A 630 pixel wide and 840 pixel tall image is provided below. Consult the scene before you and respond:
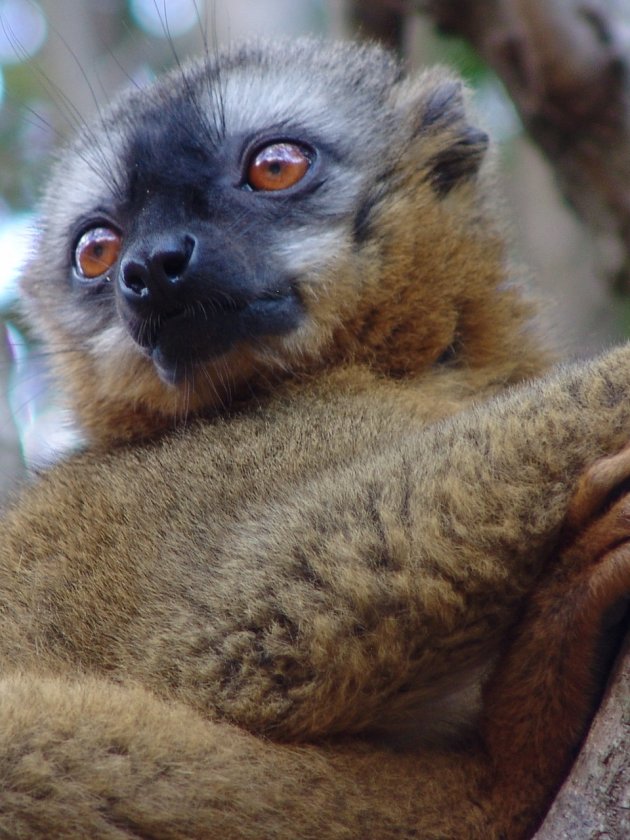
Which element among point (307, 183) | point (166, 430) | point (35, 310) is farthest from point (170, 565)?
point (35, 310)

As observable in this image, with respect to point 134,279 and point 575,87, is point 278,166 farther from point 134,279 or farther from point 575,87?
point 575,87

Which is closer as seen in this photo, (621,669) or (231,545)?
(621,669)

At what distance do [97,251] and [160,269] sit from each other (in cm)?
106

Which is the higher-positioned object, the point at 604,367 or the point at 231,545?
the point at 604,367

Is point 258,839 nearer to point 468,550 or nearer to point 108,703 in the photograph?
point 108,703

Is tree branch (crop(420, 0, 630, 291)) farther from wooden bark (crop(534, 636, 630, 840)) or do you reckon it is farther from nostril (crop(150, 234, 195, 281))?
wooden bark (crop(534, 636, 630, 840))

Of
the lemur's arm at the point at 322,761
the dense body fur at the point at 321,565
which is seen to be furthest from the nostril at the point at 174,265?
the lemur's arm at the point at 322,761

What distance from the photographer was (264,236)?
4969 millimetres

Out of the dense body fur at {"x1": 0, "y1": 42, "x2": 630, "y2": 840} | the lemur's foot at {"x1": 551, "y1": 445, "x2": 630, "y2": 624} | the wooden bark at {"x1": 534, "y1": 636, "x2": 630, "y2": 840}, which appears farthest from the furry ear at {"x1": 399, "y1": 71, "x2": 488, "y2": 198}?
the wooden bark at {"x1": 534, "y1": 636, "x2": 630, "y2": 840}

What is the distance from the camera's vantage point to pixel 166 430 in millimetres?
5273

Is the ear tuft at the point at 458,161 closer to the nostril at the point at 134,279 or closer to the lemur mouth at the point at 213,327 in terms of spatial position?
the lemur mouth at the point at 213,327

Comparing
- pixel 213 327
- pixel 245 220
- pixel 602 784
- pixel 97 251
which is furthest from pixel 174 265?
pixel 602 784

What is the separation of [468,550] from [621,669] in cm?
63

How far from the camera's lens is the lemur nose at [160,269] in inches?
184
